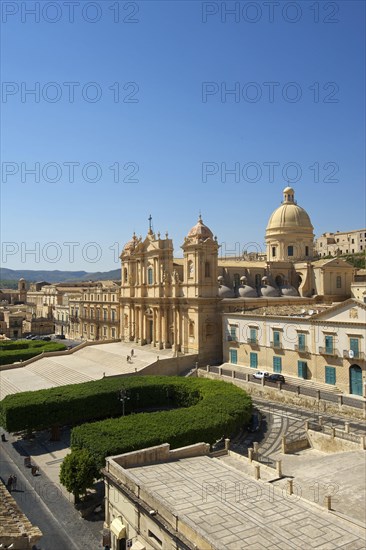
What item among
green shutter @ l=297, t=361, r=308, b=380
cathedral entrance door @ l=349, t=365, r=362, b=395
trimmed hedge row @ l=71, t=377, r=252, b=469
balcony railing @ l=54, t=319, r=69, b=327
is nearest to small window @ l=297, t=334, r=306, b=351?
green shutter @ l=297, t=361, r=308, b=380

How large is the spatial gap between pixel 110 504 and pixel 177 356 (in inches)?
1083

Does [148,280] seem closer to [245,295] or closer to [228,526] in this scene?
[245,295]

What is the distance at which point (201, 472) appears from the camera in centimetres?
1838

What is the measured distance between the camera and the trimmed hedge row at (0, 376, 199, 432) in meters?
29.5

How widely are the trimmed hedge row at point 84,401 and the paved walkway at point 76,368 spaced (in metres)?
7.50

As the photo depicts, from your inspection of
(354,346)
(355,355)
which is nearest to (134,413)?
(355,355)

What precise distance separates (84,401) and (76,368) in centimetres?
1365

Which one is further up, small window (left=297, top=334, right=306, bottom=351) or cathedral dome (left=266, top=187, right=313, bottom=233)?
cathedral dome (left=266, top=187, right=313, bottom=233)

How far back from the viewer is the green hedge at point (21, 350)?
170 ft

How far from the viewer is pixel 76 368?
147 ft

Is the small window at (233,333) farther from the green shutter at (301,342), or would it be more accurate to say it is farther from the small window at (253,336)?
the green shutter at (301,342)

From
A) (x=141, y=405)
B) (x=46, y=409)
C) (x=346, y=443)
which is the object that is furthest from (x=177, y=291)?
(x=346, y=443)

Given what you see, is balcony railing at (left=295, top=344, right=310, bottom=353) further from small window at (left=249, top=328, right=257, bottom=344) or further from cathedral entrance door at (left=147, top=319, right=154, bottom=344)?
cathedral entrance door at (left=147, top=319, right=154, bottom=344)

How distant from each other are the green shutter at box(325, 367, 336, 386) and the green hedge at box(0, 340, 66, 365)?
33.8 m
